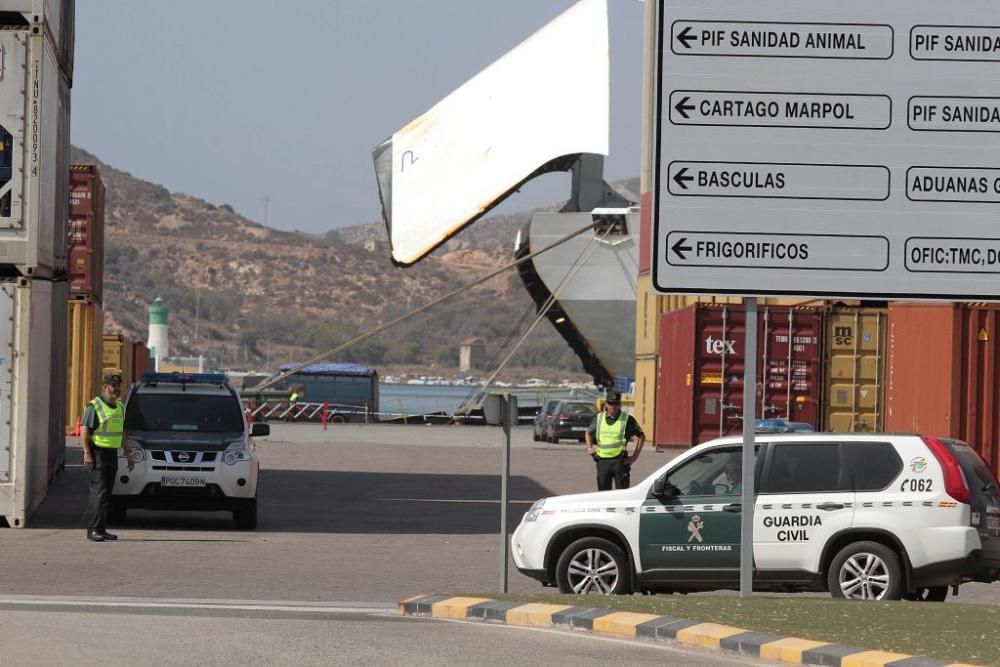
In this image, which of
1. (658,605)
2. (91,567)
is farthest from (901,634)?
(91,567)

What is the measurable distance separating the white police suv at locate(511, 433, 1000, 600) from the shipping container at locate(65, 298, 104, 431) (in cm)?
2587

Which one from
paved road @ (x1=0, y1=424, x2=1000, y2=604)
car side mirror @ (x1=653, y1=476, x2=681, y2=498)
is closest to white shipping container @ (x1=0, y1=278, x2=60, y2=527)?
paved road @ (x1=0, y1=424, x2=1000, y2=604)

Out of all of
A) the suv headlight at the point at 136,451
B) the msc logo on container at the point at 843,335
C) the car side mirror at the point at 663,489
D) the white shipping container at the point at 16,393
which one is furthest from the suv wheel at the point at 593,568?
the msc logo on container at the point at 843,335

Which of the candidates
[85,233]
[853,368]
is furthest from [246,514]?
[85,233]

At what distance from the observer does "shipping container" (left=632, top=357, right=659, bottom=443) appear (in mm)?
46469

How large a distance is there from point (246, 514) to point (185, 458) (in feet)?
3.23

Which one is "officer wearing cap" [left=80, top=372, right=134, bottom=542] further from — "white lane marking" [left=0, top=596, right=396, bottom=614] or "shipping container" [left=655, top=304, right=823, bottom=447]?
"shipping container" [left=655, top=304, right=823, bottom=447]

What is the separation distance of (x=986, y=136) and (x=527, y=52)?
150 ft

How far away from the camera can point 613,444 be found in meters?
17.8

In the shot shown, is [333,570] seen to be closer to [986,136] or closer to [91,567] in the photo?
[91,567]

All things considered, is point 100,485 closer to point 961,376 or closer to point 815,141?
point 815,141

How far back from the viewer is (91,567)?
624 inches

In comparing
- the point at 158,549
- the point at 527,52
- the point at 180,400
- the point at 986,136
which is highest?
the point at 527,52

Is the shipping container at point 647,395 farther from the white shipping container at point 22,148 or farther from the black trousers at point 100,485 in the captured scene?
the black trousers at point 100,485
